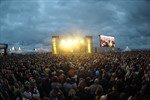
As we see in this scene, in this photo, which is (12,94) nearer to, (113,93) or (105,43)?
(113,93)

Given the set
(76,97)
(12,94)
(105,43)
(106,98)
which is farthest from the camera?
(105,43)

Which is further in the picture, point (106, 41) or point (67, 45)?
point (106, 41)

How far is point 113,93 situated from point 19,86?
4210 millimetres

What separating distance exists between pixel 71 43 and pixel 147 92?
6408 centimetres

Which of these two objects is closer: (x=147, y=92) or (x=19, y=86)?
(x=147, y=92)

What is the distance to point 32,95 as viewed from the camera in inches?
325

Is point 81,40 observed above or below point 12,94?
above

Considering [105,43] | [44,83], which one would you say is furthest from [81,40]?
[44,83]

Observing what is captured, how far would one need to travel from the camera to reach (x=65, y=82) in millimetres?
9180

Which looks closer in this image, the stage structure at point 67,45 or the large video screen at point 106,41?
the stage structure at point 67,45

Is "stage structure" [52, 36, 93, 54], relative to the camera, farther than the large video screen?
No

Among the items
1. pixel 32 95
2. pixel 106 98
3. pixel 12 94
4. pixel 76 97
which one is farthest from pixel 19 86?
pixel 106 98

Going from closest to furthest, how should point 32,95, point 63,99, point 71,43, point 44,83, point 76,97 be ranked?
point 76,97
point 63,99
point 32,95
point 44,83
point 71,43

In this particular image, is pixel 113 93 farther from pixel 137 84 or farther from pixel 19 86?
pixel 19 86
